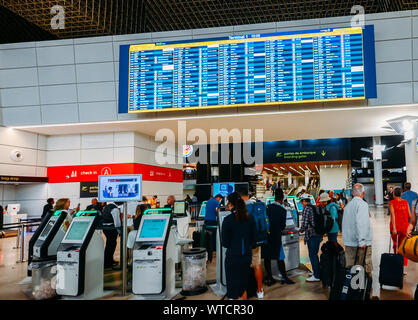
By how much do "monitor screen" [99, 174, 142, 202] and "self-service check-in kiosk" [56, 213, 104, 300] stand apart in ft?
1.16

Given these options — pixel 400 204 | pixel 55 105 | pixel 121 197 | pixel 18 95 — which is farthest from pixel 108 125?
pixel 400 204

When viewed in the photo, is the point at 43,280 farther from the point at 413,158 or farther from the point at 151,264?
the point at 413,158

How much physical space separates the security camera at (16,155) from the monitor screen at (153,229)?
28.3 ft

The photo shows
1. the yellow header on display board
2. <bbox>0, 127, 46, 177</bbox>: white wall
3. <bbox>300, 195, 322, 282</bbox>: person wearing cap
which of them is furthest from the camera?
<bbox>0, 127, 46, 177</bbox>: white wall

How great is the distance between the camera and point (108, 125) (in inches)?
441

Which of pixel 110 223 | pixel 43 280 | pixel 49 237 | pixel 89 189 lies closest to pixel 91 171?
pixel 89 189

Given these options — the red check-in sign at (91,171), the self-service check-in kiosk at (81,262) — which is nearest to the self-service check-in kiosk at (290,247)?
the self-service check-in kiosk at (81,262)

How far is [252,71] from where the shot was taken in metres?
9.53

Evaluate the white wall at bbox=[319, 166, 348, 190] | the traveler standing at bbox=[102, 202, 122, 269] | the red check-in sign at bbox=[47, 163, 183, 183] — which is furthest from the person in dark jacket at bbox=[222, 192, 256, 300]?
the white wall at bbox=[319, 166, 348, 190]

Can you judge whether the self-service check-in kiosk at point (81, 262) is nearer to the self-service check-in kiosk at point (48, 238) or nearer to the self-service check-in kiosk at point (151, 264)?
the self-service check-in kiosk at point (48, 238)

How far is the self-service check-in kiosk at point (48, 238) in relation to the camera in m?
5.05

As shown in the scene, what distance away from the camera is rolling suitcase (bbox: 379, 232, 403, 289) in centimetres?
468

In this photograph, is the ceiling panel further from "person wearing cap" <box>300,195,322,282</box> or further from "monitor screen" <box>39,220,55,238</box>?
"person wearing cap" <box>300,195,322,282</box>
